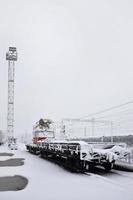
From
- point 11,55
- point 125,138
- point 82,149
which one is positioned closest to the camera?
point 82,149

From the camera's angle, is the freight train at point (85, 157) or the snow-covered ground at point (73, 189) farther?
the freight train at point (85, 157)

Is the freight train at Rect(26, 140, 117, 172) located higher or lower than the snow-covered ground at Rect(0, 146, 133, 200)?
higher

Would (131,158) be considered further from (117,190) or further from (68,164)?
(117,190)

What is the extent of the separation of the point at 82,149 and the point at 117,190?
210 inches

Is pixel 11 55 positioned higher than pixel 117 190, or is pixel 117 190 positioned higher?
pixel 11 55

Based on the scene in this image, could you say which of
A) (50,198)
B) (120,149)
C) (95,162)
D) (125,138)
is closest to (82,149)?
(95,162)

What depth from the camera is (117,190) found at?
36.6ft

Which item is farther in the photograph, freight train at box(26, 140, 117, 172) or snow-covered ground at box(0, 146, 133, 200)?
freight train at box(26, 140, 117, 172)

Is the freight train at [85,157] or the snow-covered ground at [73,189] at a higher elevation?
the freight train at [85,157]

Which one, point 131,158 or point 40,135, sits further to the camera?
point 40,135

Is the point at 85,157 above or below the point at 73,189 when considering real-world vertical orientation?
above

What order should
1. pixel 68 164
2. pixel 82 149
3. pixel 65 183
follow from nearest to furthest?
1. pixel 65 183
2. pixel 82 149
3. pixel 68 164

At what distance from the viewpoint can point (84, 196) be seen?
10109 millimetres

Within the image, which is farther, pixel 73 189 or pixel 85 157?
pixel 85 157
